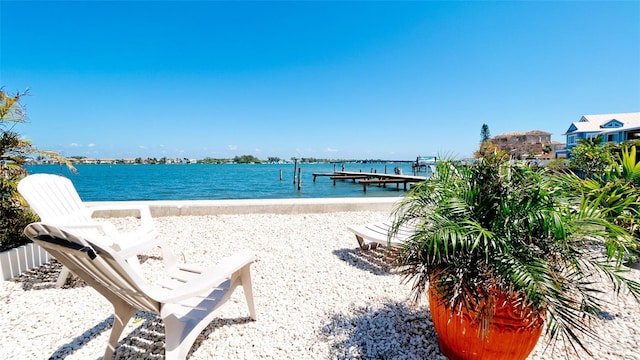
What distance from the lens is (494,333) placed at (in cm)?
148

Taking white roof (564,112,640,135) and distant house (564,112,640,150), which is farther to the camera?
white roof (564,112,640,135)

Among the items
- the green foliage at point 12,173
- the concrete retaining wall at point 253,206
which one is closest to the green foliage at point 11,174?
the green foliage at point 12,173

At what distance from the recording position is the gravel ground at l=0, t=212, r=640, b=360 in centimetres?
184

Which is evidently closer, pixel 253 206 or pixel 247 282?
pixel 247 282

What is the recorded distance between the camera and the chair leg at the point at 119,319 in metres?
1.64

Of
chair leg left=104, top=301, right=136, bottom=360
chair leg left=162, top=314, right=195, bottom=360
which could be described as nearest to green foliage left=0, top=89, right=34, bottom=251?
chair leg left=104, top=301, right=136, bottom=360

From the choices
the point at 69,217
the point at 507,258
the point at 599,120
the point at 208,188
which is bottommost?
the point at 208,188

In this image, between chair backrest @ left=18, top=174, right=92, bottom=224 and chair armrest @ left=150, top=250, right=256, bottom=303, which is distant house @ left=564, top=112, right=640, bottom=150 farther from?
chair backrest @ left=18, top=174, right=92, bottom=224

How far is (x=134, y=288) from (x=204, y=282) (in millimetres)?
349

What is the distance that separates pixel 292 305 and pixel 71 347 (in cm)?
154

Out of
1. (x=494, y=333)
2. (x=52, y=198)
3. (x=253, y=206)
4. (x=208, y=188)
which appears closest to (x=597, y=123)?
(x=208, y=188)

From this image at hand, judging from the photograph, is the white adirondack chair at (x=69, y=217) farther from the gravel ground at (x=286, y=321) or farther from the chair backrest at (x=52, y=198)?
the gravel ground at (x=286, y=321)

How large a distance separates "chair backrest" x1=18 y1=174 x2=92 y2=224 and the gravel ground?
662 millimetres

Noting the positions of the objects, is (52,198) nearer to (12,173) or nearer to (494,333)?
(12,173)
